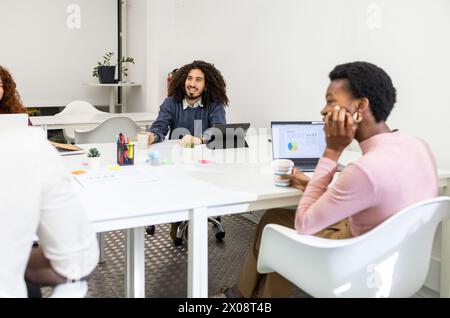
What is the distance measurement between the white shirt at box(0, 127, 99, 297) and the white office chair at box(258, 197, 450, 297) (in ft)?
2.32

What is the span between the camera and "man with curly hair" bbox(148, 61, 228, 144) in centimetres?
344

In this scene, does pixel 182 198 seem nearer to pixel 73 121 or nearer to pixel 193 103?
pixel 193 103

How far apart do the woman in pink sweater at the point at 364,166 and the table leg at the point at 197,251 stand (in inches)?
13.5

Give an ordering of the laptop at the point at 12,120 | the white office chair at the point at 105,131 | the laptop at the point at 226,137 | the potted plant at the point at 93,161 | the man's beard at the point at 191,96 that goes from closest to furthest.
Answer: the potted plant at the point at 93,161 < the laptop at the point at 12,120 < the laptop at the point at 226,137 < the man's beard at the point at 191,96 < the white office chair at the point at 105,131

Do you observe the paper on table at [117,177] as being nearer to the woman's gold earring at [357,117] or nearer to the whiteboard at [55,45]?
the woman's gold earring at [357,117]

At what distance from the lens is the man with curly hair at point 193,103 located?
3.44m

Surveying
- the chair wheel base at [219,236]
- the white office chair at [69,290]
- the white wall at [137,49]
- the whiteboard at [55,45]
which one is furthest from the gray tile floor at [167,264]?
the whiteboard at [55,45]

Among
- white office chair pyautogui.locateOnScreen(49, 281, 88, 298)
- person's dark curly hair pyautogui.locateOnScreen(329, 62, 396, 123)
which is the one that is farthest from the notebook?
person's dark curly hair pyautogui.locateOnScreen(329, 62, 396, 123)

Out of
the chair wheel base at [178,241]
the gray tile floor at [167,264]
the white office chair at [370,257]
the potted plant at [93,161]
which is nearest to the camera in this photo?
the white office chair at [370,257]

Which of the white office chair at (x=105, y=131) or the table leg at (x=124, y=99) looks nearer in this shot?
the white office chair at (x=105, y=131)

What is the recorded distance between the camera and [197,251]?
72.0 inches

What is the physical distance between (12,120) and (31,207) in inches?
56.7

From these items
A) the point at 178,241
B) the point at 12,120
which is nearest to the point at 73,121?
the point at 178,241

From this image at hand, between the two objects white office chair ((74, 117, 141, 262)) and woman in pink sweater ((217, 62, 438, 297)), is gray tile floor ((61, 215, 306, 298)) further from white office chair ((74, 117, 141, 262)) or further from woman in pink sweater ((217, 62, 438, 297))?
woman in pink sweater ((217, 62, 438, 297))
